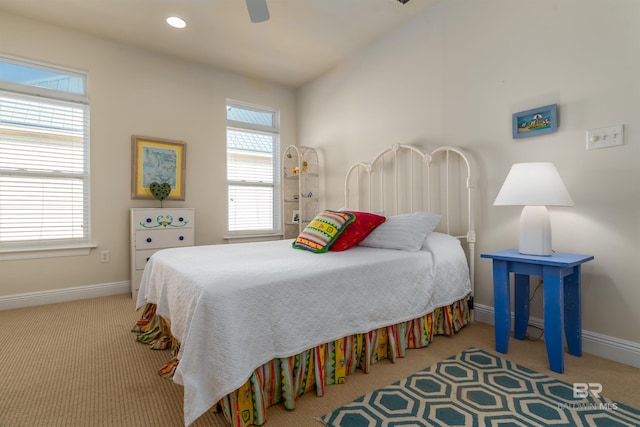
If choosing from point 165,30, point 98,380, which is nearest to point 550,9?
point 165,30

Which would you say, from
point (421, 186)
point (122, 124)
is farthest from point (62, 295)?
point (421, 186)

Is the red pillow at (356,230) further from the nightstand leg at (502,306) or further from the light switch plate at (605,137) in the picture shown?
the light switch plate at (605,137)

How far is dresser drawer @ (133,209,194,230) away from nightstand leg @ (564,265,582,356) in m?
3.36

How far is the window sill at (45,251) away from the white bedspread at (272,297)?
1.54 metres

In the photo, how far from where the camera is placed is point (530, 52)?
7.33 feet

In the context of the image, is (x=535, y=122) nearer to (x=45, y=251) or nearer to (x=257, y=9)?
(x=257, y=9)

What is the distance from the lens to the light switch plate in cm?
185

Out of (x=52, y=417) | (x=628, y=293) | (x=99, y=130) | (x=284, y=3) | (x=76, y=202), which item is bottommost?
(x=52, y=417)

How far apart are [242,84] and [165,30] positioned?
3.80 feet

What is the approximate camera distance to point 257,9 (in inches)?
70.1

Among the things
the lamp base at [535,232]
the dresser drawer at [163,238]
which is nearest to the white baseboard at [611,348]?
the lamp base at [535,232]

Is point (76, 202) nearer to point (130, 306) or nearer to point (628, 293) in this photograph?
point (130, 306)

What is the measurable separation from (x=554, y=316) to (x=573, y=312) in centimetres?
32
